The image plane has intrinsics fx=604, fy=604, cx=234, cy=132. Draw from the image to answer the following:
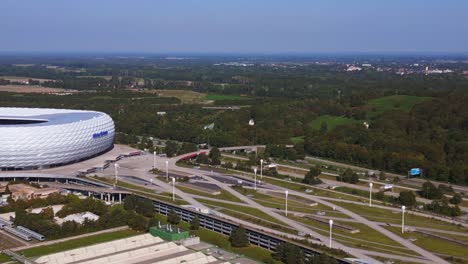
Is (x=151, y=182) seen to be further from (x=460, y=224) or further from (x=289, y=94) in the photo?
(x=289, y=94)

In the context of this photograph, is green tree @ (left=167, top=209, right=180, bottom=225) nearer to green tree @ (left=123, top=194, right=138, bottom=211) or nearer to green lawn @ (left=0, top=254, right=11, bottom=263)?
green tree @ (left=123, top=194, right=138, bottom=211)

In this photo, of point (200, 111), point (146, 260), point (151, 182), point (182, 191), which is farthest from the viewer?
point (200, 111)

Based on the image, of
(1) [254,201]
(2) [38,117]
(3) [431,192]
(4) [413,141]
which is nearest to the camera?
(1) [254,201]

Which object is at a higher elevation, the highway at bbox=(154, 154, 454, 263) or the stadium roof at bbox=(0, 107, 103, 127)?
the stadium roof at bbox=(0, 107, 103, 127)

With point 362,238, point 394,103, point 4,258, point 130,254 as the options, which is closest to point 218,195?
point 362,238

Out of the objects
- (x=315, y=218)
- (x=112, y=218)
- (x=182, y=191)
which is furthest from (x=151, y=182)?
(x=315, y=218)

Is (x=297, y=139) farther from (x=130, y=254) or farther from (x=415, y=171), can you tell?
(x=130, y=254)

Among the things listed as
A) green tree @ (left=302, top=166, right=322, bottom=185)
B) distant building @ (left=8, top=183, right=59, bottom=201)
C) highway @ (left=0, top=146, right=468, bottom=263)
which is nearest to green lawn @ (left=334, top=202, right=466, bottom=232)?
highway @ (left=0, top=146, right=468, bottom=263)
